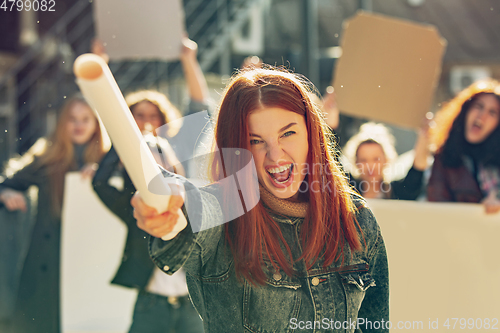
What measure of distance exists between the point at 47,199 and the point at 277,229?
156cm

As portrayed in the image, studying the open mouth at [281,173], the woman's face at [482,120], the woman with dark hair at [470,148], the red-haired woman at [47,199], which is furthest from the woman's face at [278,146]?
the red-haired woman at [47,199]

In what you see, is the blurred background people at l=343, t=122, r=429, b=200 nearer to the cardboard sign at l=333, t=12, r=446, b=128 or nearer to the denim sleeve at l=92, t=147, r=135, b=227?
the cardboard sign at l=333, t=12, r=446, b=128

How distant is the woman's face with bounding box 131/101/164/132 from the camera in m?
1.39

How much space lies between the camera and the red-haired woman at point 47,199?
2.03 meters

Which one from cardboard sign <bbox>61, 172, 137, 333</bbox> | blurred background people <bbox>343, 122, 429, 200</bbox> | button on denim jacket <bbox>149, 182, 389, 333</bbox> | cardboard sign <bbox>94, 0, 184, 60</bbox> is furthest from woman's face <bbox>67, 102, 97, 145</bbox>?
button on denim jacket <bbox>149, 182, 389, 333</bbox>

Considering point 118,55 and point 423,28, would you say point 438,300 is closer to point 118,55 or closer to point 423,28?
point 423,28

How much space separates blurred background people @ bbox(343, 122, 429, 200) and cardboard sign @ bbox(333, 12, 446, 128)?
12cm

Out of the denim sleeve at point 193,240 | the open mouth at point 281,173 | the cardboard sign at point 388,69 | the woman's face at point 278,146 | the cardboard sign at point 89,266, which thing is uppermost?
the cardboard sign at point 388,69

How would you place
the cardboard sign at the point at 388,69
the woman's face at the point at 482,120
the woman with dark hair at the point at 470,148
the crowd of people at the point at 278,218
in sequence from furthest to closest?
the woman's face at the point at 482,120, the woman with dark hair at the point at 470,148, the cardboard sign at the point at 388,69, the crowd of people at the point at 278,218

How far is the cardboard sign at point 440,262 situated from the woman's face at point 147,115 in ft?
2.41

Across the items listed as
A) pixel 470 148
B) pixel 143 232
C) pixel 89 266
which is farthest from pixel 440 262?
pixel 89 266

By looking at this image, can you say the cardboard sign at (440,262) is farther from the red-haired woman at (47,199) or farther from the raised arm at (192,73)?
the red-haired woman at (47,199)

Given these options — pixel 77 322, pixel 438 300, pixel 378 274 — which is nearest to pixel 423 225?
pixel 438 300

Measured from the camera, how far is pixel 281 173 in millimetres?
894
